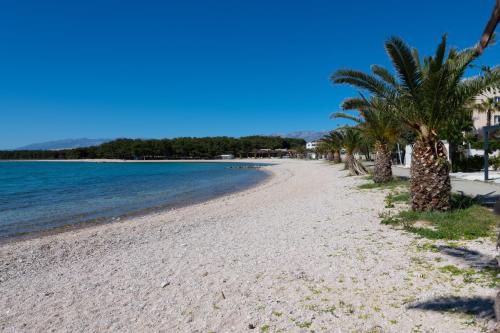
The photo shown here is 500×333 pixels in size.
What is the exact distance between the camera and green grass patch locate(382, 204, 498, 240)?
20.7 ft

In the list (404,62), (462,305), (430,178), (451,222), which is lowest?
(462,305)

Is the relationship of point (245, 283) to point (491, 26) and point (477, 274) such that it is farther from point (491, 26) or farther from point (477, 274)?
point (491, 26)

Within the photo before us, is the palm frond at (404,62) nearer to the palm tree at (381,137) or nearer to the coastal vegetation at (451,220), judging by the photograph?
the coastal vegetation at (451,220)

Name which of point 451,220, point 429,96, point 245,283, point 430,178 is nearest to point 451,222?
point 451,220

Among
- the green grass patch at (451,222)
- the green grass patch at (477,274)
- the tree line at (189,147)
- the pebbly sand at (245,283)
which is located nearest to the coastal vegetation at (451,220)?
the green grass patch at (451,222)

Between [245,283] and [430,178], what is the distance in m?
5.94

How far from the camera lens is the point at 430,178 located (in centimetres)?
835

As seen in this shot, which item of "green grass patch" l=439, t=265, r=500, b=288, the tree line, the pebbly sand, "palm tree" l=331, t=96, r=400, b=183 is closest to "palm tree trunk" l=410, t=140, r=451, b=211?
the pebbly sand

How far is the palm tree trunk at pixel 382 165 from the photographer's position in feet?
51.1

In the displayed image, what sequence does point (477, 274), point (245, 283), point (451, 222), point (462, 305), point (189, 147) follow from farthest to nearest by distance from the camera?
point (189, 147) < point (451, 222) < point (245, 283) < point (477, 274) < point (462, 305)

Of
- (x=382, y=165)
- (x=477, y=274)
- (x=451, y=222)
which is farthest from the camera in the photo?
(x=382, y=165)

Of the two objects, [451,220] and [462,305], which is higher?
[451,220]

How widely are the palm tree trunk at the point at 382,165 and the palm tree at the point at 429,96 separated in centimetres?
691

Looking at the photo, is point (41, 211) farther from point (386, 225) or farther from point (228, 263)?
point (386, 225)
